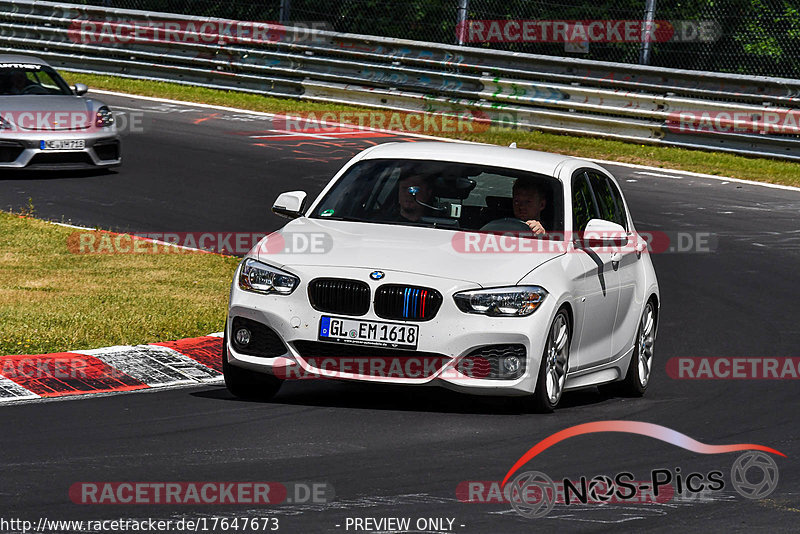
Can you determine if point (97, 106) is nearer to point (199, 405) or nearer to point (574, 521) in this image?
point (199, 405)

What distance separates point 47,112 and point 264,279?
33.2ft

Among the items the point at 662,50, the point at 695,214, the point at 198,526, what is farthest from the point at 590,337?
the point at 662,50

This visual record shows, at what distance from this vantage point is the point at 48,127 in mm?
17516

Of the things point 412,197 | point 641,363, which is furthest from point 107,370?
point 641,363

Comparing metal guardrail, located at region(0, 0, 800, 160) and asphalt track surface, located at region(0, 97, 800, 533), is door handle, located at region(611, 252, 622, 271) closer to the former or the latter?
asphalt track surface, located at region(0, 97, 800, 533)

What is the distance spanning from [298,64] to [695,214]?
10463mm

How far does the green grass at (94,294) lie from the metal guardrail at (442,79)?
997 centimetres

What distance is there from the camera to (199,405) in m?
8.31

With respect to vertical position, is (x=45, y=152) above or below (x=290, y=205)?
below

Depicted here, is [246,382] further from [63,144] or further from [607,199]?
A: [63,144]

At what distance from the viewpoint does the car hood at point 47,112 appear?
57.1ft

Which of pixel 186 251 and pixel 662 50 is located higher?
pixel 662 50

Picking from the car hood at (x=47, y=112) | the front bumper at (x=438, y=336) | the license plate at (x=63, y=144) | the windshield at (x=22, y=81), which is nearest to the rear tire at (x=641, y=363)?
the front bumper at (x=438, y=336)

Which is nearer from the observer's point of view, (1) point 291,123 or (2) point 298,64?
(1) point 291,123
